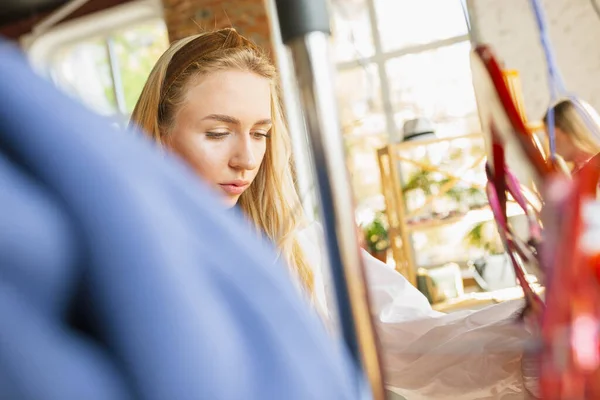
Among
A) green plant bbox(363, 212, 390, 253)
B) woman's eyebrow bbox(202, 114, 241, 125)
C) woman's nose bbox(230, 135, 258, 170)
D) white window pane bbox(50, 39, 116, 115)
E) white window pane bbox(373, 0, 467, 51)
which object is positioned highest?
white window pane bbox(50, 39, 116, 115)

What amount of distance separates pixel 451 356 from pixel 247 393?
1.33 ft

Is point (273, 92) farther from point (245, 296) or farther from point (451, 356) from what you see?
point (245, 296)

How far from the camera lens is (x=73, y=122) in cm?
12

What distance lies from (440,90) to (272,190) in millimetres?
2983

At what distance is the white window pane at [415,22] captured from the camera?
3568mm

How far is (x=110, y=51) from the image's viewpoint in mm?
4387

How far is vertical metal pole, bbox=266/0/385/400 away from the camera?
0.20 meters

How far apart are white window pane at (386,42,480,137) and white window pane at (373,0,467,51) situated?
8 cm

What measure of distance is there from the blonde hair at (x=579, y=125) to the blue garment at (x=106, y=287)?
312 millimetres

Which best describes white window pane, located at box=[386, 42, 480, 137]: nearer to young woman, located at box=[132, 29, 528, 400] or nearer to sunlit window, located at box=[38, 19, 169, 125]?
sunlit window, located at box=[38, 19, 169, 125]

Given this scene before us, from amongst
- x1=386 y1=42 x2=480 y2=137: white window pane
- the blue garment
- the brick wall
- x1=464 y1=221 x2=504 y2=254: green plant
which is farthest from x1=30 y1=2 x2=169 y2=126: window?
the blue garment

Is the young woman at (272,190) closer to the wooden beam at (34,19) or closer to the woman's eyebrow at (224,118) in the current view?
the woman's eyebrow at (224,118)

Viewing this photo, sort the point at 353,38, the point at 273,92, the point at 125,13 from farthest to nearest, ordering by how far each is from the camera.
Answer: the point at 125,13 < the point at 273,92 < the point at 353,38

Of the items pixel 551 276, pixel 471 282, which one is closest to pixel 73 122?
pixel 551 276
